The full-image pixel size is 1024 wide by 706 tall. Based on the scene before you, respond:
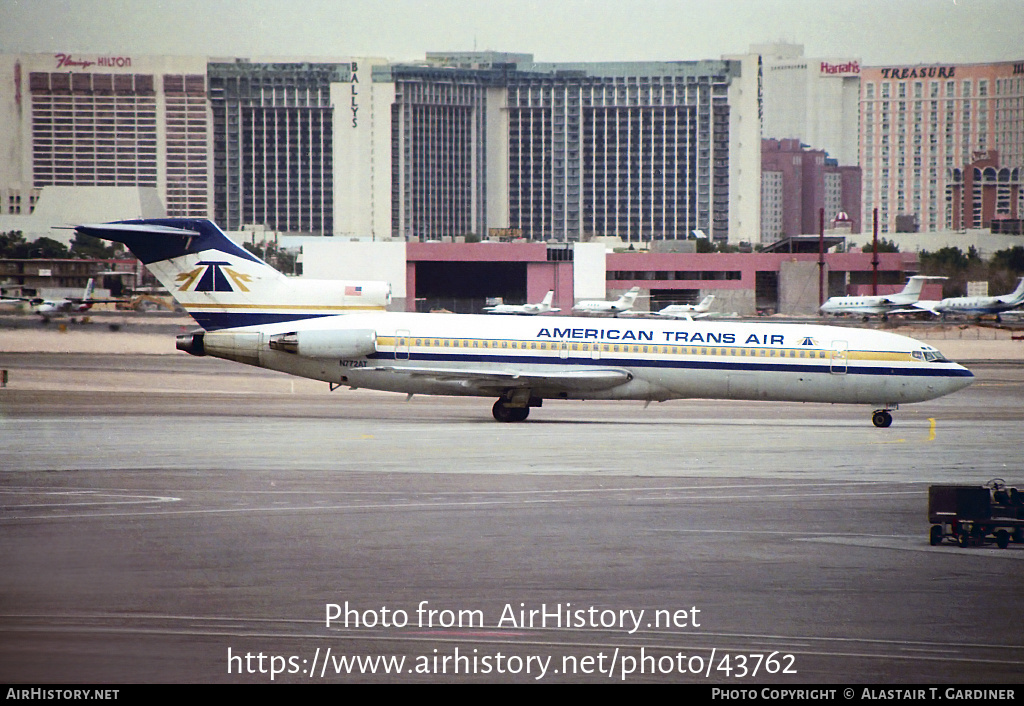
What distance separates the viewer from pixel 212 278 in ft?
107

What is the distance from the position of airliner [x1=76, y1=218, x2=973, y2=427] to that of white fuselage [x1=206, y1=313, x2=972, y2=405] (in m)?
0.03

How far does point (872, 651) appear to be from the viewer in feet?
34.7

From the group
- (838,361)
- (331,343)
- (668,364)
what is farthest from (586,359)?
(331,343)

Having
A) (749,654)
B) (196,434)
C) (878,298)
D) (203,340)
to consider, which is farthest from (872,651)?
(878,298)

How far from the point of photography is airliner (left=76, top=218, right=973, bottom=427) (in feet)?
102

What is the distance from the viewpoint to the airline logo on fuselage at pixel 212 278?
1282 inches

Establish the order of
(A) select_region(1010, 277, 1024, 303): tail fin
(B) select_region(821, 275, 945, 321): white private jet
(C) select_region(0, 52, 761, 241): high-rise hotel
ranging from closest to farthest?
1. (A) select_region(1010, 277, 1024, 303): tail fin
2. (B) select_region(821, 275, 945, 321): white private jet
3. (C) select_region(0, 52, 761, 241): high-rise hotel

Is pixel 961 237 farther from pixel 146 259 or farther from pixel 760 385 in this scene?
pixel 146 259

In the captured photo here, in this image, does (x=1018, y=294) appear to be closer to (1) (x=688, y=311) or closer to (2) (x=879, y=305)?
(2) (x=879, y=305)

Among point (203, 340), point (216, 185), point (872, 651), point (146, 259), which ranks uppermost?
point (216, 185)

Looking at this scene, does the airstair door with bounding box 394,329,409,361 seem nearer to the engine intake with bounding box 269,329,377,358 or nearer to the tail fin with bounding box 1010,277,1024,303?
the engine intake with bounding box 269,329,377,358

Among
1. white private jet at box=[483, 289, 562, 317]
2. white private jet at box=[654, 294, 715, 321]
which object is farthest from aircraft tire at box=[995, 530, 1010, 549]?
white private jet at box=[654, 294, 715, 321]

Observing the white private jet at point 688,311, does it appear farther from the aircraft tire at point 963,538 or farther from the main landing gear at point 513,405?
the aircraft tire at point 963,538

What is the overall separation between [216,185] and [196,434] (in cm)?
8189
